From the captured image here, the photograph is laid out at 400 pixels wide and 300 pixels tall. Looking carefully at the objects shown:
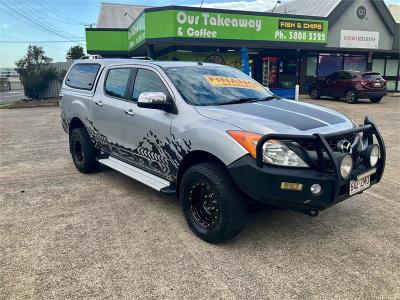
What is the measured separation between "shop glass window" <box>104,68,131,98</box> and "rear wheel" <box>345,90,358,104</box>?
1495 cm

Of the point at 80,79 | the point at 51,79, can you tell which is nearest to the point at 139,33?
the point at 51,79

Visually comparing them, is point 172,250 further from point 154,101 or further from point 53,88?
point 53,88

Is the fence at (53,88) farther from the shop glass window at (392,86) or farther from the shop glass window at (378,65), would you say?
the shop glass window at (392,86)

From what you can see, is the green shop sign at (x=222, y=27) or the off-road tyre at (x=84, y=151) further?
the green shop sign at (x=222, y=27)

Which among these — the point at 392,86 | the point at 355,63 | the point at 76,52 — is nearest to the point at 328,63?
the point at 355,63

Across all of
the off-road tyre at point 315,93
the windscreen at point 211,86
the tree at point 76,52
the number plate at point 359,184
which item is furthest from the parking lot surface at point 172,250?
the tree at point 76,52

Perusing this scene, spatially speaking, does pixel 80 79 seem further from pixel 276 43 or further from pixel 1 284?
pixel 276 43

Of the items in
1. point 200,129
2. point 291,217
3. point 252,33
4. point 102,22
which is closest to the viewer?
point 200,129

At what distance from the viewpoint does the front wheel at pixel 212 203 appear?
11.4 feet

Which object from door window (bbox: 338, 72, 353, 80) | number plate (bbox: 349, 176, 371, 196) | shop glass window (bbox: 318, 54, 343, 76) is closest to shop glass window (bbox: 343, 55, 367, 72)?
shop glass window (bbox: 318, 54, 343, 76)

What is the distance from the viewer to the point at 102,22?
31.2 meters

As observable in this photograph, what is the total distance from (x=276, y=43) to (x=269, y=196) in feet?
56.1

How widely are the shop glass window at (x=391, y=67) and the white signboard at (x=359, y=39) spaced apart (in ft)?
9.17

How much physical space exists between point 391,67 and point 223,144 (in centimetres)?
2749
